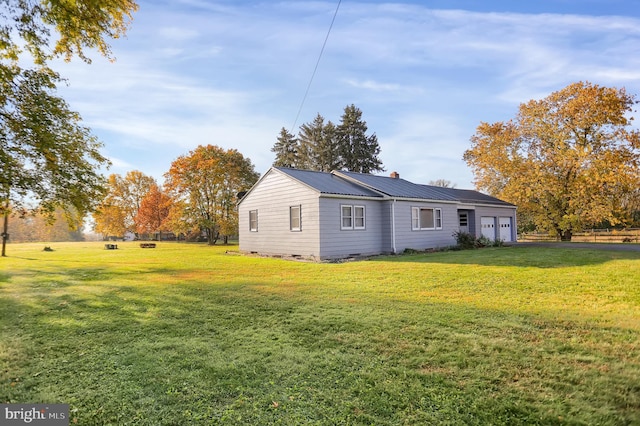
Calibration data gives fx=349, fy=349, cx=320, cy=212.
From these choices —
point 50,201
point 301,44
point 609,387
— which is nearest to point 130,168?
point 50,201

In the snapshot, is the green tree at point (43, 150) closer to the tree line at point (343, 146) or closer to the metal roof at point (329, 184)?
the metal roof at point (329, 184)

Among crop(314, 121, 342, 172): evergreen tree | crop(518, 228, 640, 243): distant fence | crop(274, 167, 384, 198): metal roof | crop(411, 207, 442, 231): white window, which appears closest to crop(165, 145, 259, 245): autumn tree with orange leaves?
crop(314, 121, 342, 172): evergreen tree

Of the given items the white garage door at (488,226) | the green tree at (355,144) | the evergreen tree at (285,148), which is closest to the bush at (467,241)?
the white garage door at (488,226)

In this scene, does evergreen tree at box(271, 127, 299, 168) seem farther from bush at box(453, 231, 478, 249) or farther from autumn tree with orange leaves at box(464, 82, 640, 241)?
bush at box(453, 231, 478, 249)

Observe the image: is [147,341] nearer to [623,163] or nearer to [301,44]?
[301,44]

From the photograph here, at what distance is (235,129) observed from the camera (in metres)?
18.0

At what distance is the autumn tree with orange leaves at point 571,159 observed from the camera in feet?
77.8

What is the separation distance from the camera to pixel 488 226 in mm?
24047

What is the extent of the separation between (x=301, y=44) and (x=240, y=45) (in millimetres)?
2058

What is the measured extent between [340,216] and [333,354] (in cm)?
1197

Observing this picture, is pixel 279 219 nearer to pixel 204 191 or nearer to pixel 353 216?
pixel 353 216

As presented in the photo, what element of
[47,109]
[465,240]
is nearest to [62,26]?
[47,109]

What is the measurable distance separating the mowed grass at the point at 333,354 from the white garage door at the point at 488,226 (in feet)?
51.0

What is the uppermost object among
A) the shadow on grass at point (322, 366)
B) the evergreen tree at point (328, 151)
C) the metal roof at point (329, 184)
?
the evergreen tree at point (328, 151)
